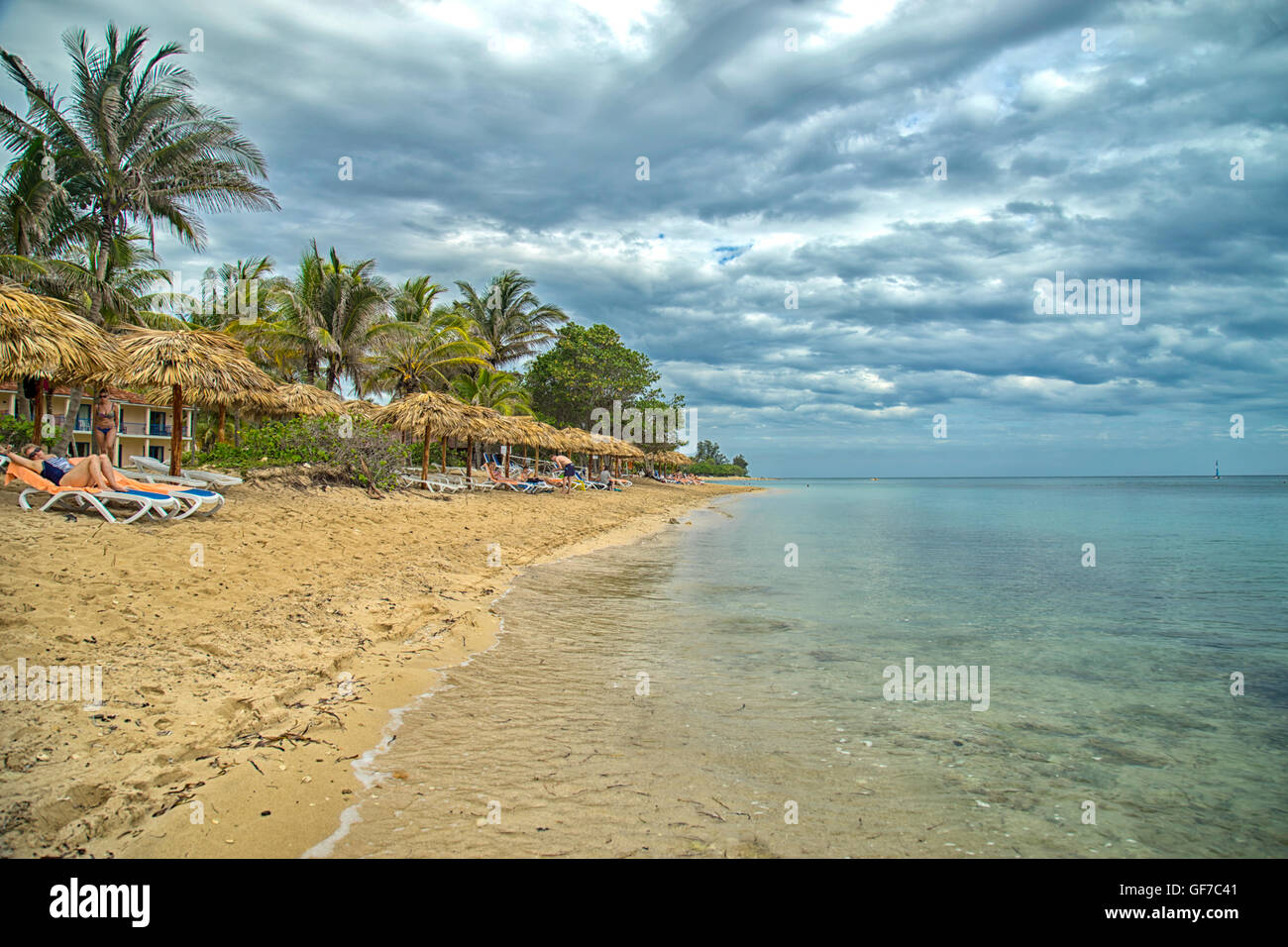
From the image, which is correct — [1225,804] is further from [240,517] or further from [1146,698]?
[240,517]

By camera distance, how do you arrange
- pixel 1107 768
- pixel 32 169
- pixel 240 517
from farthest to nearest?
pixel 32 169
pixel 240 517
pixel 1107 768

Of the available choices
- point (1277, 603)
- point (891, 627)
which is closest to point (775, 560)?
point (891, 627)

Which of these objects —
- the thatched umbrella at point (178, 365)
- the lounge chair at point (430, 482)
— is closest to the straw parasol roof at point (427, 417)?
the lounge chair at point (430, 482)

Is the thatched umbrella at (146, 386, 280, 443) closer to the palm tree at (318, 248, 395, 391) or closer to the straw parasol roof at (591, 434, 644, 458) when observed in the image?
the palm tree at (318, 248, 395, 391)

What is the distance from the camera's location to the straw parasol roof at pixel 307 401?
17.2 meters

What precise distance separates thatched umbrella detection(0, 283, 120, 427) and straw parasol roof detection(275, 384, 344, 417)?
8.16 m

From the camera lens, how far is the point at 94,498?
733 centimetres

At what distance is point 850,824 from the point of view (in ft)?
10.6

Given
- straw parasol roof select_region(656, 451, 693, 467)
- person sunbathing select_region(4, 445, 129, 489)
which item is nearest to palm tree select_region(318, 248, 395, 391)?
person sunbathing select_region(4, 445, 129, 489)

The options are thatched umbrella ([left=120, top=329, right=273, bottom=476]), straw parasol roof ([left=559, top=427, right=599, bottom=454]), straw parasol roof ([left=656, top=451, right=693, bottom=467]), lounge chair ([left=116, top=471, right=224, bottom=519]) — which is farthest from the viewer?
straw parasol roof ([left=656, top=451, right=693, bottom=467])

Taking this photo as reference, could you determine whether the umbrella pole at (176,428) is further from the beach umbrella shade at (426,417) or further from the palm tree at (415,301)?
the palm tree at (415,301)

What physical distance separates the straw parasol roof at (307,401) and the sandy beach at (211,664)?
9.07 m

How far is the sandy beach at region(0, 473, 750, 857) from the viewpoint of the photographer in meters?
2.78
